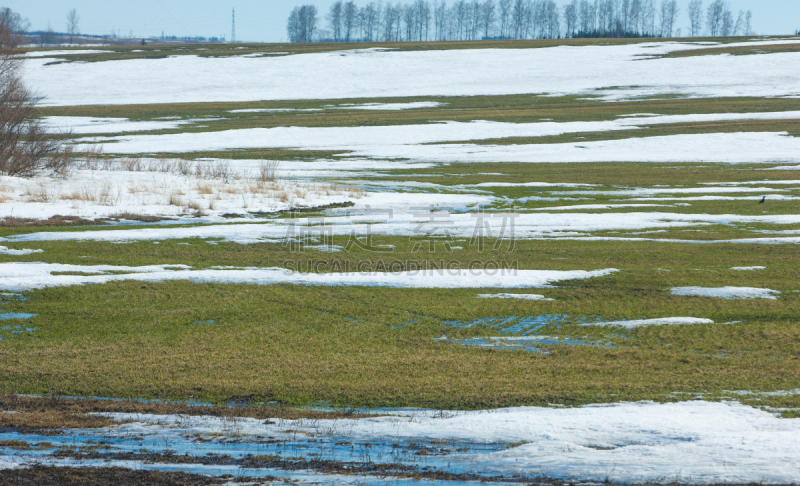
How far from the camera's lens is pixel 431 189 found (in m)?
32.3

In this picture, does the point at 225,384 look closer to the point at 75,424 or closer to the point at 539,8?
the point at 75,424

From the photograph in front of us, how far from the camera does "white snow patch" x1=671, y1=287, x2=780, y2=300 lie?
13898 mm

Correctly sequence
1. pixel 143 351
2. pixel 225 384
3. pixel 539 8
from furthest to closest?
pixel 539 8
pixel 143 351
pixel 225 384

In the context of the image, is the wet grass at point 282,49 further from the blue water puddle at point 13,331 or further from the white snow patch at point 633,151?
the blue water puddle at point 13,331

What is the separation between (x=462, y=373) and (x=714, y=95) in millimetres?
74819

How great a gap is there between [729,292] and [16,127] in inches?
1186

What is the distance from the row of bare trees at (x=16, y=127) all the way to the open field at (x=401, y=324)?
4.94ft

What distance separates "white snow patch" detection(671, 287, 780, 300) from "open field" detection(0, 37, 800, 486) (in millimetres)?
82

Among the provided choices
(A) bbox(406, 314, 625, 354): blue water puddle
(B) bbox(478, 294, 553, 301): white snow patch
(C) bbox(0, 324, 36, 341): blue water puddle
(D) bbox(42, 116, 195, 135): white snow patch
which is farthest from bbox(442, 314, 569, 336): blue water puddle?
(D) bbox(42, 116, 195, 135): white snow patch

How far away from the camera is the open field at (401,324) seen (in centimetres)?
716

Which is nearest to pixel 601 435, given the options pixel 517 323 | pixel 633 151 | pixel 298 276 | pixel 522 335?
pixel 522 335

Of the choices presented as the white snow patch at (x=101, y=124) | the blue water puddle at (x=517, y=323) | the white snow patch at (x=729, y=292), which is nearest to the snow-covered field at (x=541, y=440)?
the blue water puddle at (x=517, y=323)

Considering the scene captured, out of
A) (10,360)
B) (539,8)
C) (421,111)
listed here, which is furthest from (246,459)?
(539,8)

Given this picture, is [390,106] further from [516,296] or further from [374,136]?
[516,296]
